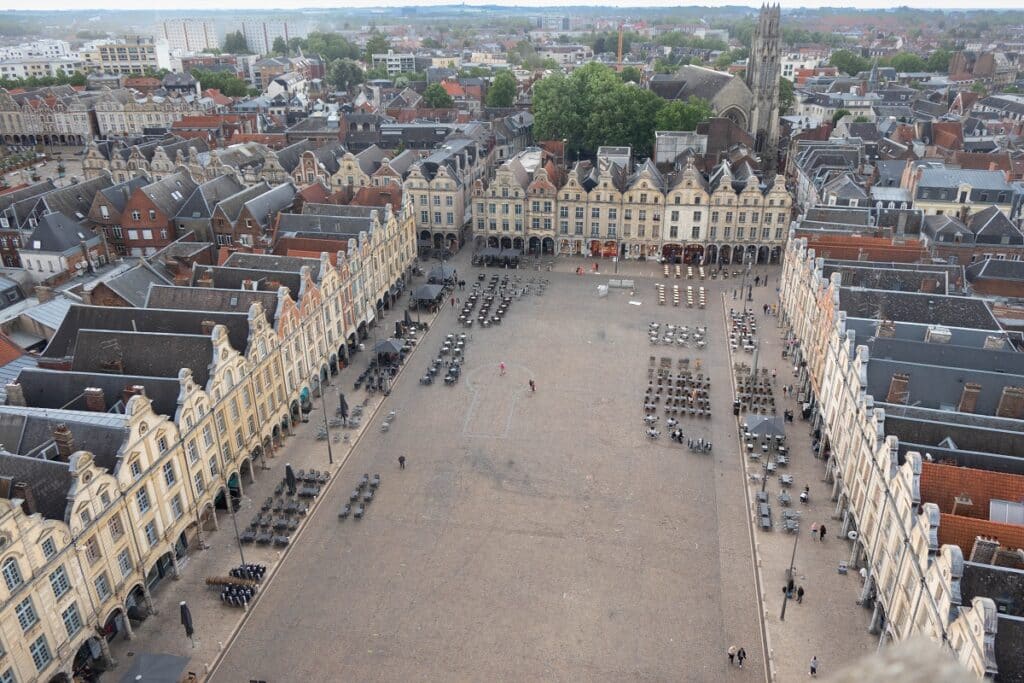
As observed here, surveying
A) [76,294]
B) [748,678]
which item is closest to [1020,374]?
[748,678]

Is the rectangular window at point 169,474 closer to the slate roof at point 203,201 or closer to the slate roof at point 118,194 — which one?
the slate roof at point 203,201

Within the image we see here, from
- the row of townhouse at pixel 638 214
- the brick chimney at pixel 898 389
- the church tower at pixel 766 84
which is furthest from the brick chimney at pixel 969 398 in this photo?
the church tower at pixel 766 84

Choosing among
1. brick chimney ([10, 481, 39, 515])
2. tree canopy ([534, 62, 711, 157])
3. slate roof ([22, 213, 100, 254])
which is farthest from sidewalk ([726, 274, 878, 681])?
tree canopy ([534, 62, 711, 157])

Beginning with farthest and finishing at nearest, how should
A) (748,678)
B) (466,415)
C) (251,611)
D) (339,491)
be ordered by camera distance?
(466,415), (339,491), (251,611), (748,678)

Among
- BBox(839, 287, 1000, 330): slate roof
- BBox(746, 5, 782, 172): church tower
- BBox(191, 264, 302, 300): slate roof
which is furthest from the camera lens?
BBox(746, 5, 782, 172): church tower

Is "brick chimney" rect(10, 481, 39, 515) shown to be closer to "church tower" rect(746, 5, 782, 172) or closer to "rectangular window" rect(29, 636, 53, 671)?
"rectangular window" rect(29, 636, 53, 671)

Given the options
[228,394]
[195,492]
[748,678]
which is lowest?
[748,678]

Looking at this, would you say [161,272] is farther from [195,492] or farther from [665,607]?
[665,607]
